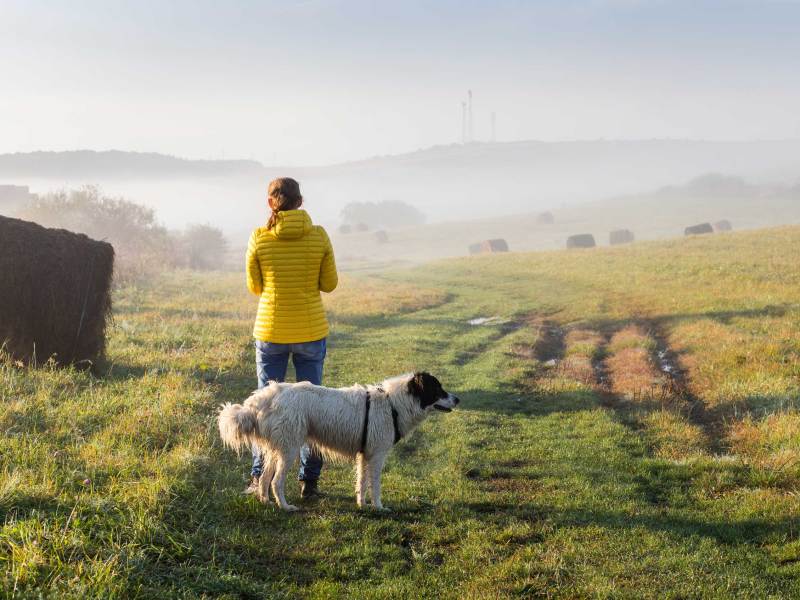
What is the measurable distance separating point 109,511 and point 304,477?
97.7 inches

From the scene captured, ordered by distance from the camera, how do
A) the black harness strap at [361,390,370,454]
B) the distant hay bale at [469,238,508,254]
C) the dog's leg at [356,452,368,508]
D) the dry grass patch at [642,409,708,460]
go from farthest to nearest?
the distant hay bale at [469,238,508,254], the dry grass patch at [642,409,708,460], the dog's leg at [356,452,368,508], the black harness strap at [361,390,370,454]

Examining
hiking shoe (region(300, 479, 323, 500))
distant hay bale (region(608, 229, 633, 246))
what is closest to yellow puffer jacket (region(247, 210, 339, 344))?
hiking shoe (region(300, 479, 323, 500))

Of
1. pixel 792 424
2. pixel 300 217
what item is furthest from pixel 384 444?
pixel 792 424

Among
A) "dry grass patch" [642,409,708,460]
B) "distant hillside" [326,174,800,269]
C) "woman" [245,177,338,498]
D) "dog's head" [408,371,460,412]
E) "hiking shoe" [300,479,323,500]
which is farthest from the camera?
"distant hillside" [326,174,800,269]

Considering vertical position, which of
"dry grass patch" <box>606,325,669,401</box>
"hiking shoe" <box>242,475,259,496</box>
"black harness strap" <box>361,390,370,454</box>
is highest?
"black harness strap" <box>361,390,370,454</box>

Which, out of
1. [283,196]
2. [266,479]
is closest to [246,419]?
[266,479]

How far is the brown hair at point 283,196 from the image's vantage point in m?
7.43

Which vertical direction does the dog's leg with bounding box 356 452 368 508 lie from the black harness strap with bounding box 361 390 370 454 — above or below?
below

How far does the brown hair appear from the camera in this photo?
7.43 metres

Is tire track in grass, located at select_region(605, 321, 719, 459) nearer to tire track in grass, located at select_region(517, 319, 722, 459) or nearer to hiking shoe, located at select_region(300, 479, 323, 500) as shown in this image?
tire track in grass, located at select_region(517, 319, 722, 459)

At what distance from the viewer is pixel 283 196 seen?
7.42 meters

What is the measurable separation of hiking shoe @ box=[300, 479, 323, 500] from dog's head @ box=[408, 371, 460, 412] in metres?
1.81

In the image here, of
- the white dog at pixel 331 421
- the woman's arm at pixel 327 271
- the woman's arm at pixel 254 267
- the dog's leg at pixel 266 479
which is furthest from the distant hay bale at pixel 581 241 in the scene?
the dog's leg at pixel 266 479

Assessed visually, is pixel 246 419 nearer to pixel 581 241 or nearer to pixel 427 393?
pixel 427 393
